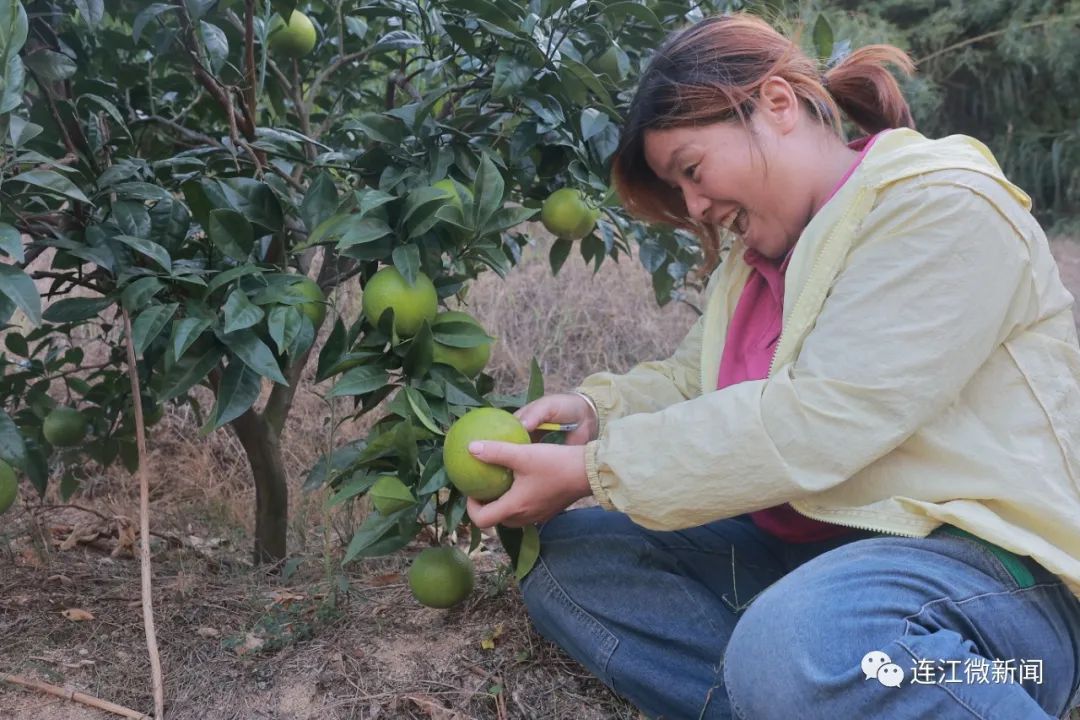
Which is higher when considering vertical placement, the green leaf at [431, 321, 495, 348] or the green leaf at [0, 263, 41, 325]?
the green leaf at [0, 263, 41, 325]

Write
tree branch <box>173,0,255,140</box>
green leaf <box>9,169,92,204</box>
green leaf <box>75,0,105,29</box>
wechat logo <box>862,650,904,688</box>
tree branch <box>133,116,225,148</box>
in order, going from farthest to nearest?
1. tree branch <box>133,116,225,148</box>
2. tree branch <box>173,0,255,140</box>
3. green leaf <box>75,0,105,29</box>
4. green leaf <box>9,169,92,204</box>
5. wechat logo <box>862,650,904,688</box>

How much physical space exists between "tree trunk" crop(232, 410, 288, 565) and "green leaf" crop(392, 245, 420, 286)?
30.9 inches

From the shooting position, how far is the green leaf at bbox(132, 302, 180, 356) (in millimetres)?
1446

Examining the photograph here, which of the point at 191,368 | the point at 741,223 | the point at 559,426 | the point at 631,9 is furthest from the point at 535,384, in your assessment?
the point at 631,9

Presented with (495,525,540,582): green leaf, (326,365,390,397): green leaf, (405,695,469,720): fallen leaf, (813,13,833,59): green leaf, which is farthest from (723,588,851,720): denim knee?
(813,13,833,59): green leaf

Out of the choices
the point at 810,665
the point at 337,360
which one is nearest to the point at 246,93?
the point at 337,360

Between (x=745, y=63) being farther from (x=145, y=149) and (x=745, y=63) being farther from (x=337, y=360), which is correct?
(x=145, y=149)

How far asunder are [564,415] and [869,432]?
0.59 m

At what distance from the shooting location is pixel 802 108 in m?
1.57

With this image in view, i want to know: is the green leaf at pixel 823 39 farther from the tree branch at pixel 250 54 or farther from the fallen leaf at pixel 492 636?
the fallen leaf at pixel 492 636

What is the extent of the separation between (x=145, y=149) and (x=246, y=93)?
0.40 metres

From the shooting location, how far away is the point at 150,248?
148 centimetres

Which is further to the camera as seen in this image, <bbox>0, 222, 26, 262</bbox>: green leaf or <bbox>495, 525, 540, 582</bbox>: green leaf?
<bbox>495, 525, 540, 582</bbox>: green leaf

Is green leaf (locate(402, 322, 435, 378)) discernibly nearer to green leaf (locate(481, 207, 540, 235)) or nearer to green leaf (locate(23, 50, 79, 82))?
green leaf (locate(481, 207, 540, 235))
